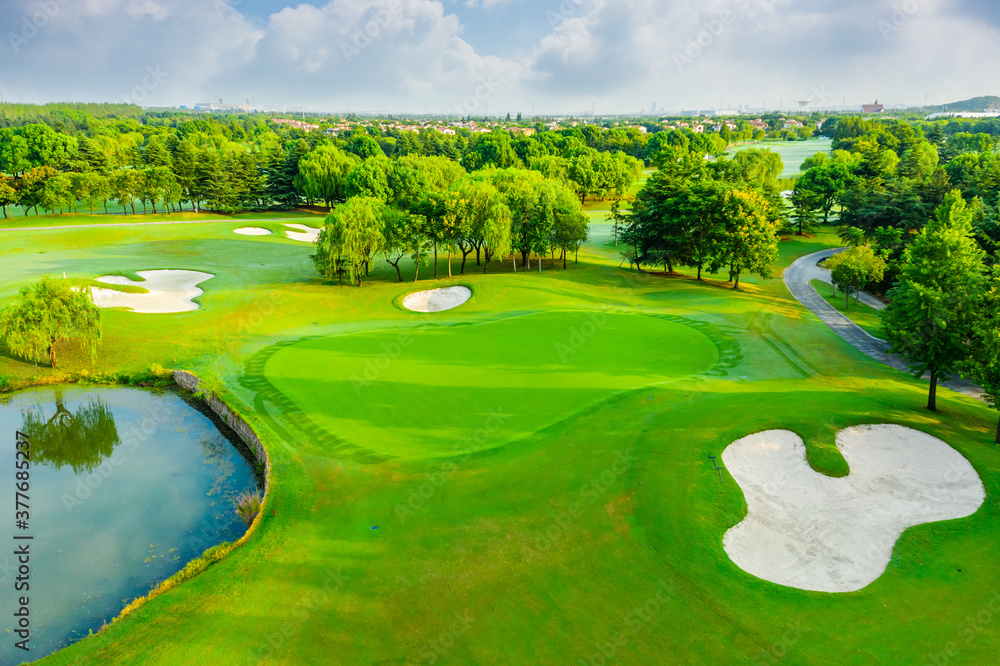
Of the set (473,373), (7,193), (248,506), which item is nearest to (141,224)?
(7,193)

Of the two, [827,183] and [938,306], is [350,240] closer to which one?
[938,306]

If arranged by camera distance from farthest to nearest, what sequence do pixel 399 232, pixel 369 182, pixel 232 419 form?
pixel 369 182
pixel 399 232
pixel 232 419

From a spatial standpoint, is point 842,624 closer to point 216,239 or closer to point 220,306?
point 220,306

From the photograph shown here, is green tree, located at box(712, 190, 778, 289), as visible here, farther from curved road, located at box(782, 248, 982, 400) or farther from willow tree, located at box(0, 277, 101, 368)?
willow tree, located at box(0, 277, 101, 368)

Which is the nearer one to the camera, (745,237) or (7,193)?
(745,237)

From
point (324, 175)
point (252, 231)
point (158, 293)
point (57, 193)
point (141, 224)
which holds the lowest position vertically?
point (158, 293)

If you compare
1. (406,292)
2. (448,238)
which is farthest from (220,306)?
(448,238)
